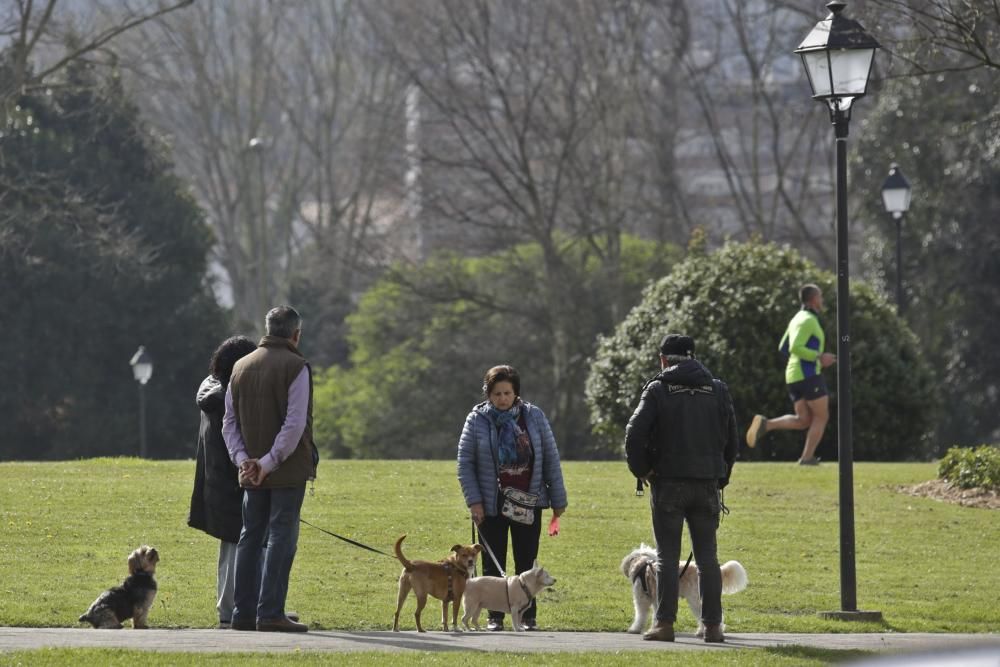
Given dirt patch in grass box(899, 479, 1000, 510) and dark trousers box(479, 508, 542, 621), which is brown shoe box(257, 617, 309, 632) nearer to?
dark trousers box(479, 508, 542, 621)

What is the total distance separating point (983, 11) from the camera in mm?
18000

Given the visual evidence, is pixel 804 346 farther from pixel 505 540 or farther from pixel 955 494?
pixel 505 540

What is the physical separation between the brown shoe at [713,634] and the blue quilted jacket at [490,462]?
1.20 meters

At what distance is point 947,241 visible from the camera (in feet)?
124

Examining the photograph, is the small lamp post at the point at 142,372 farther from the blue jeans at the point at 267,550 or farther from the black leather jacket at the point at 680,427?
the black leather jacket at the point at 680,427

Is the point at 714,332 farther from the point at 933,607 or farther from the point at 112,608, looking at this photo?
the point at 112,608

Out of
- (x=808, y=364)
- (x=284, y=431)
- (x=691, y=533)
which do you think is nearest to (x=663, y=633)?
(x=691, y=533)

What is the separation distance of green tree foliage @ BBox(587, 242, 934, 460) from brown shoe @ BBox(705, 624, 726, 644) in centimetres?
1304

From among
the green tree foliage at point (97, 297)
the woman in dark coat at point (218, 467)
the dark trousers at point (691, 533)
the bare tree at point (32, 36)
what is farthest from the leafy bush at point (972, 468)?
the green tree foliage at point (97, 297)

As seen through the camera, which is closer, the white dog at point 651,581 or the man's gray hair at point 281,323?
the man's gray hair at point 281,323

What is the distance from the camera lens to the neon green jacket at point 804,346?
19469 mm

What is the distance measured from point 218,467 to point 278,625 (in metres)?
1.12

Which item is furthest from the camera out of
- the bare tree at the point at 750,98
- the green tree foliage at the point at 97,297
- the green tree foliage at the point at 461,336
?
the bare tree at the point at 750,98

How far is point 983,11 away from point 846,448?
7.42 m
